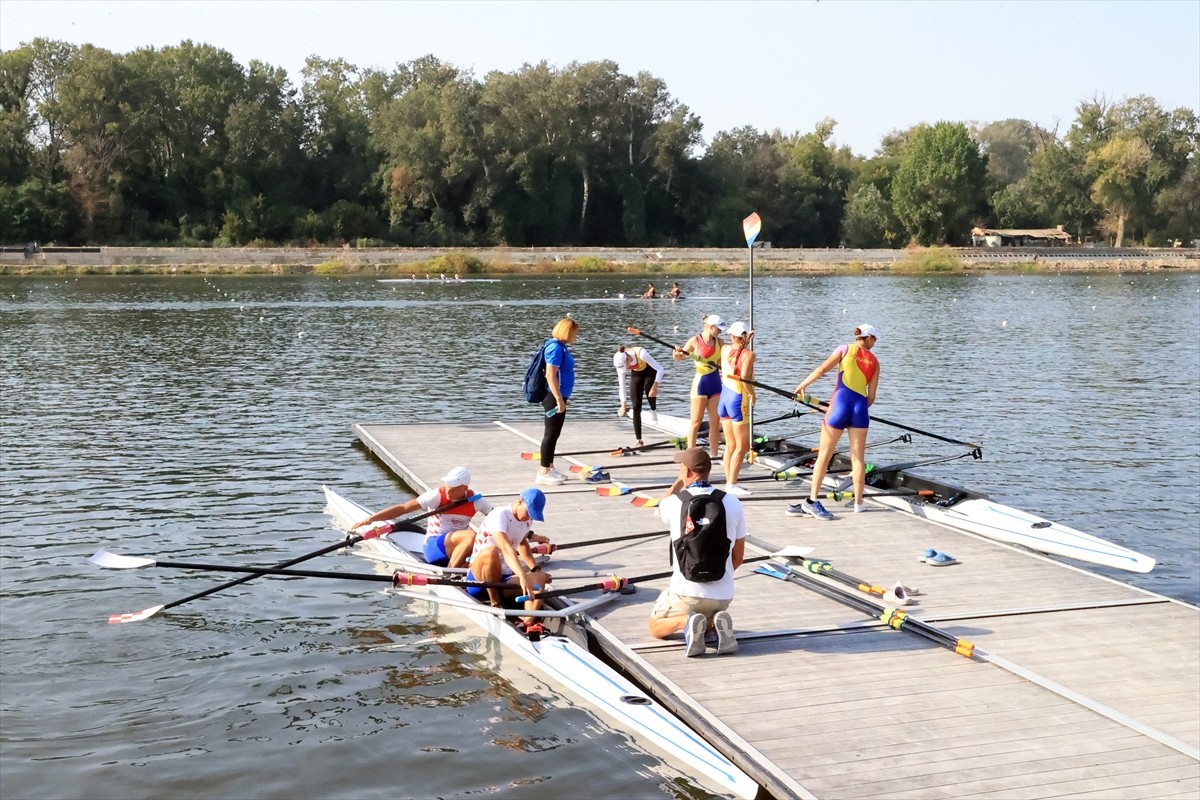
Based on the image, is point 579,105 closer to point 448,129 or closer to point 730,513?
point 448,129

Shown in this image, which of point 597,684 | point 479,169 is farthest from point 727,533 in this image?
point 479,169

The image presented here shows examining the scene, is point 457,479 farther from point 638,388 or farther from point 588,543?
point 638,388

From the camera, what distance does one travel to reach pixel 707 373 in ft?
55.1

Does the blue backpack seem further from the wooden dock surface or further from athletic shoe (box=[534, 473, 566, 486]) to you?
the wooden dock surface

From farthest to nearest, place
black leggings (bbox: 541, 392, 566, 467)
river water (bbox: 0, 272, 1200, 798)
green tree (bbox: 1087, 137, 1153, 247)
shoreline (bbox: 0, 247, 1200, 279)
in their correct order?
1. green tree (bbox: 1087, 137, 1153, 247)
2. shoreline (bbox: 0, 247, 1200, 279)
3. black leggings (bbox: 541, 392, 566, 467)
4. river water (bbox: 0, 272, 1200, 798)

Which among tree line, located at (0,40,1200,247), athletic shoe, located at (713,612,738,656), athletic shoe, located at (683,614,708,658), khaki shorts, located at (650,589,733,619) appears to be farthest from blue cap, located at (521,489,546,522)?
tree line, located at (0,40,1200,247)

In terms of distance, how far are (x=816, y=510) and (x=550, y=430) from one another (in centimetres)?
373

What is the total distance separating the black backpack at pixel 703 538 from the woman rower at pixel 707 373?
6567mm

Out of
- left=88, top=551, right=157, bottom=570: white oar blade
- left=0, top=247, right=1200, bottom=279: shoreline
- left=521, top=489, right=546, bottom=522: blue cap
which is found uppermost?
left=0, top=247, right=1200, bottom=279: shoreline

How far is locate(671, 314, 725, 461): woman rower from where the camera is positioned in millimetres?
16359

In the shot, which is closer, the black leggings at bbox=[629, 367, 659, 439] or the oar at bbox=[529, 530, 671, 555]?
the oar at bbox=[529, 530, 671, 555]

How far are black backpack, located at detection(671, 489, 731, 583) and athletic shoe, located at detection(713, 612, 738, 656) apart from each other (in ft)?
1.66

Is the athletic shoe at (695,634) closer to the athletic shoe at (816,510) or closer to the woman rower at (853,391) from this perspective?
the woman rower at (853,391)

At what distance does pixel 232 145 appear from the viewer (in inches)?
4213
